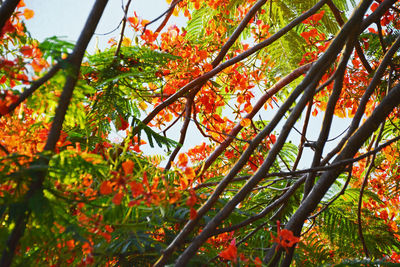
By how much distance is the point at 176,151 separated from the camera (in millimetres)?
2479

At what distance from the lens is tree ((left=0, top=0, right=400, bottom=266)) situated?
844 millimetres

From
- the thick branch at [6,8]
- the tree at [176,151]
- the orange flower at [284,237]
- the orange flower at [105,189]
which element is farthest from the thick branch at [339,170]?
the thick branch at [6,8]

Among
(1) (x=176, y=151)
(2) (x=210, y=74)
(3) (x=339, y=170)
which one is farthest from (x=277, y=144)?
(1) (x=176, y=151)

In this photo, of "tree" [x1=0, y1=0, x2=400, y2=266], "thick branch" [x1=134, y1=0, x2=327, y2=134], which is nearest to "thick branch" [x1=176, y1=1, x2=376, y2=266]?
"tree" [x1=0, y1=0, x2=400, y2=266]

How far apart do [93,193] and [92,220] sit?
0.19ft

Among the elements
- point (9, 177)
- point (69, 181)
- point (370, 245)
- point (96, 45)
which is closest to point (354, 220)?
point (370, 245)

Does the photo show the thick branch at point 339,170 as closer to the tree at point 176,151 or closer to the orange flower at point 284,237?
the tree at point 176,151

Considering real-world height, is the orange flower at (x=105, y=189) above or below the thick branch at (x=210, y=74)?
below

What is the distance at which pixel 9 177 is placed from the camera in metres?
0.76

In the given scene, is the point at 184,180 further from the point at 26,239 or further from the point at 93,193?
the point at 26,239

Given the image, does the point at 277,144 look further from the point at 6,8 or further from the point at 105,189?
the point at 6,8

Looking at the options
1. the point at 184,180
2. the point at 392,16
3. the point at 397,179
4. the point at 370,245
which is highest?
the point at 392,16

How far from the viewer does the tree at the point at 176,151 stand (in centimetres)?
84

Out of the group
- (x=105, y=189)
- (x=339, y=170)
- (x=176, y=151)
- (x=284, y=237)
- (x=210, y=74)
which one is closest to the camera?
(x=105, y=189)
